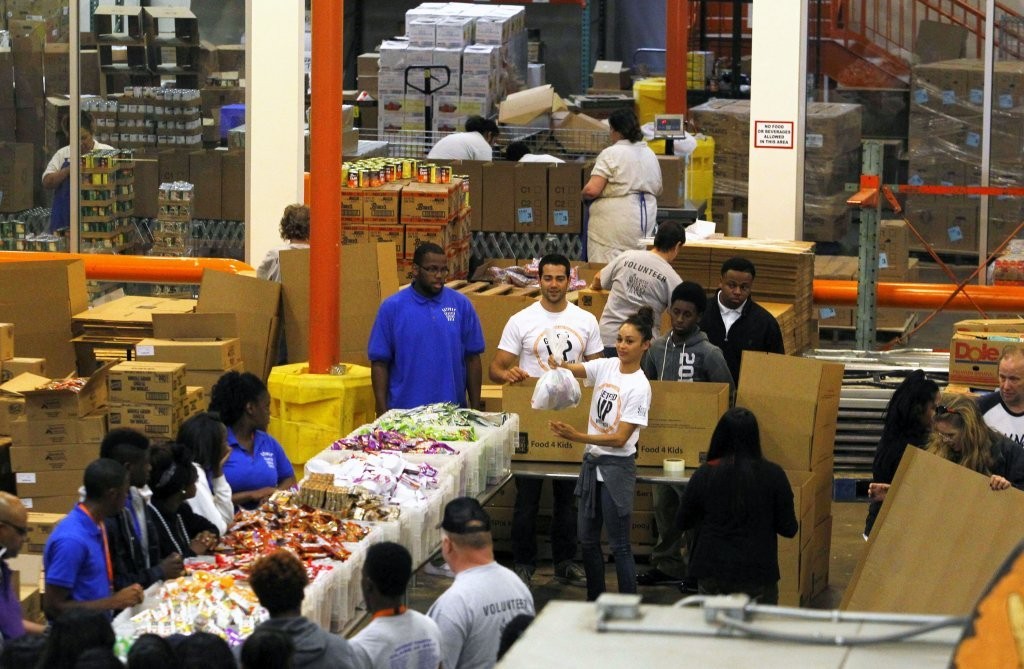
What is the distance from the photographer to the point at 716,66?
24766mm

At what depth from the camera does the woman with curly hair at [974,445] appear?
24.9 feet

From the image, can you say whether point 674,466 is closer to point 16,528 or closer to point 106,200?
point 16,528

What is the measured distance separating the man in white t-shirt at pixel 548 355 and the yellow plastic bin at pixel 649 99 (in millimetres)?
12857

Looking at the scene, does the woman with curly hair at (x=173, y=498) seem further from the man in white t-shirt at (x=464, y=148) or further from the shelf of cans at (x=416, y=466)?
the man in white t-shirt at (x=464, y=148)

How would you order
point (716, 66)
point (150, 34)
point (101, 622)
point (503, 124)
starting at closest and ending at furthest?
point (101, 622) < point (150, 34) < point (503, 124) < point (716, 66)

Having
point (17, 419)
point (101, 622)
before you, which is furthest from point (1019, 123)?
point (101, 622)

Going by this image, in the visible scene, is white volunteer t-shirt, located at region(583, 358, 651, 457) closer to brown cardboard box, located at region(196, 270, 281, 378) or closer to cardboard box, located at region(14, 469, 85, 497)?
cardboard box, located at region(14, 469, 85, 497)

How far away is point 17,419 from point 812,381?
4184 millimetres

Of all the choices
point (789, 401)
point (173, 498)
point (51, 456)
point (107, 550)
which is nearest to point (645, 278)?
point (789, 401)

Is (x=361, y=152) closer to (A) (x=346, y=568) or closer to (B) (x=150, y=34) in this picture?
(B) (x=150, y=34)

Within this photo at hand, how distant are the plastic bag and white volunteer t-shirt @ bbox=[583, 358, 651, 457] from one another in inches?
4.8

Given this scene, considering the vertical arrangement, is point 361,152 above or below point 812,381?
above

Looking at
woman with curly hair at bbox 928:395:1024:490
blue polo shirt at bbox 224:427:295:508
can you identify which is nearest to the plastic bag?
blue polo shirt at bbox 224:427:295:508

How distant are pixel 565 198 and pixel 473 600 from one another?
24.8 ft
